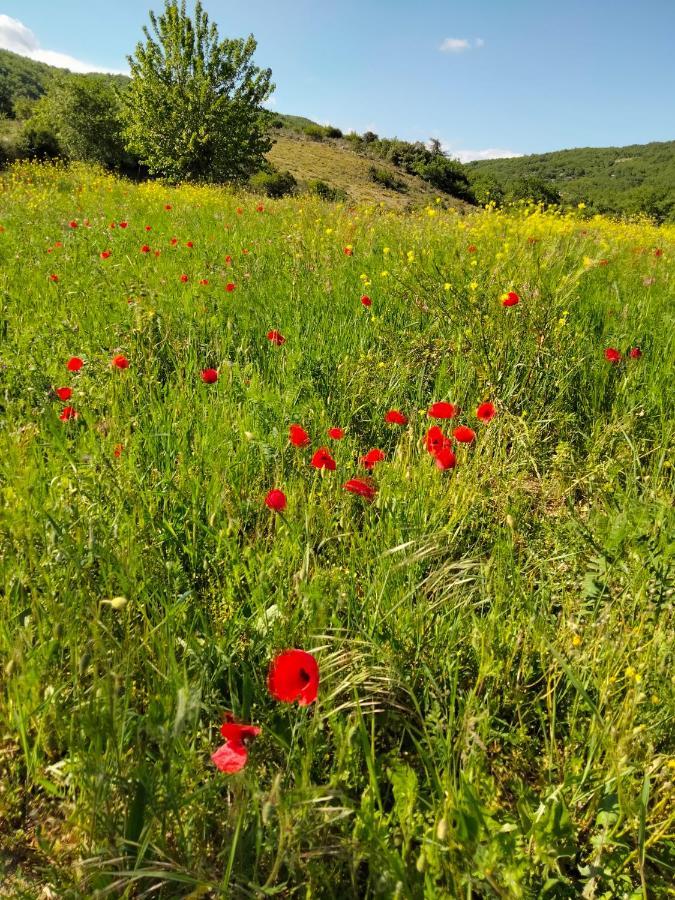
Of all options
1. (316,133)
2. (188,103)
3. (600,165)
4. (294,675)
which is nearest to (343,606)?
(294,675)

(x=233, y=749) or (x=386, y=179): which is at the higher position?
(x=386, y=179)

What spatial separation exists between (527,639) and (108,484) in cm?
130

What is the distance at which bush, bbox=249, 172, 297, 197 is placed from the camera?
29641 mm

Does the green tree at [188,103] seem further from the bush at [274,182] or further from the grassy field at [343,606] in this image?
the grassy field at [343,606]

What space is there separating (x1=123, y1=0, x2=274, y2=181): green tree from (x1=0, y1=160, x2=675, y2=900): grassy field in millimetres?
25540

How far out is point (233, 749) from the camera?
2.83ft

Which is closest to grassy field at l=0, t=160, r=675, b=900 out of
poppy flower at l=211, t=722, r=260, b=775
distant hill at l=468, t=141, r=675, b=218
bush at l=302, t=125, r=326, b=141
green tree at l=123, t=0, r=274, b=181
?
poppy flower at l=211, t=722, r=260, b=775

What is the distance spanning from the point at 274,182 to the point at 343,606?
33123 mm

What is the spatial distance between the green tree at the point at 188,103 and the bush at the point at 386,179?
1407cm

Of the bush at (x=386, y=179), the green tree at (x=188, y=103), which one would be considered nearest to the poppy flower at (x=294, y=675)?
the green tree at (x=188, y=103)

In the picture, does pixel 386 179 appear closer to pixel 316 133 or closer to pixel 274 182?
pixel 274 182

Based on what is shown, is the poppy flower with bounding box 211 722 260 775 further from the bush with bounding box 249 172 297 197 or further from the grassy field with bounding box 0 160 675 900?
the bush with bounding box 249 172 297 197

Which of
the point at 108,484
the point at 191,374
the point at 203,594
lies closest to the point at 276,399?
the point at 191,374

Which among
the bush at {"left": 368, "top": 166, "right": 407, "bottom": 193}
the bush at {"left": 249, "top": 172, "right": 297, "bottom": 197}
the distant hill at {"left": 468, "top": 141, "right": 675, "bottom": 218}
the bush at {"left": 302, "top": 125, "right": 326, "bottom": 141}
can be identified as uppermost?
the distant hill at {"left": 468, "top": 141, "right": 675, "bottom": 218}
